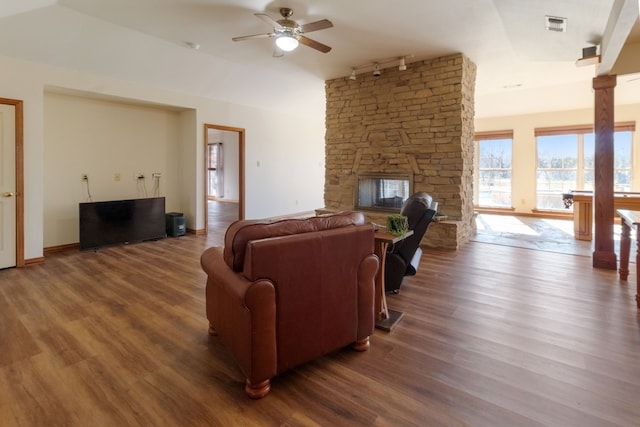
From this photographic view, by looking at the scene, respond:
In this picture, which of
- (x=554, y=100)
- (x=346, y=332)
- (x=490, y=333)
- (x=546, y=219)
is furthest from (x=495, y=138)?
(x=346, y=332)


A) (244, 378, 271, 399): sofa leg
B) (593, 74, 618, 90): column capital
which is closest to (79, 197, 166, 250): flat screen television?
(244, 378, 271, 399): sofa leg

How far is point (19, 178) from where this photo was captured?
4109 millimetres

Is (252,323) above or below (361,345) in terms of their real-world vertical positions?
above

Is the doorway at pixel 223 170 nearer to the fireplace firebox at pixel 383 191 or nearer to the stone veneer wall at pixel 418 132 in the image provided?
the stone veneer wall at pixel 418 132

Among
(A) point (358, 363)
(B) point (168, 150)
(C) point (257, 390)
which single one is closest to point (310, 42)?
(A) point (358, 363)

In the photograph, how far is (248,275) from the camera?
167cm

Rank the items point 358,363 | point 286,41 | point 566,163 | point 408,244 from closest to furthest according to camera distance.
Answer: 1. point 358,363
2. point 408,244
3. point 286,41
4. point 566,163

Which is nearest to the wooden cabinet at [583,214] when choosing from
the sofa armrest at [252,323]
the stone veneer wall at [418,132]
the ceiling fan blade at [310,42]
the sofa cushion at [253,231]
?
the stone veneer wall at [418,132]

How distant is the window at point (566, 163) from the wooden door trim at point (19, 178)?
33.2 ft

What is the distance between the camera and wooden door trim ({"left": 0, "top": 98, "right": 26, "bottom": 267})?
405 cm

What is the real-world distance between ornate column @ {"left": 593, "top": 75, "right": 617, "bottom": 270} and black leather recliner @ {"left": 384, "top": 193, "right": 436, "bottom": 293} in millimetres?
2435

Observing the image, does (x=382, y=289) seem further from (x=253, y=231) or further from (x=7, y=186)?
(x=7, y=186)

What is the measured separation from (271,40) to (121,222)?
11.9 ft

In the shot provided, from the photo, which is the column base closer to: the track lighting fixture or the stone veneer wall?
the stone veneer wall
